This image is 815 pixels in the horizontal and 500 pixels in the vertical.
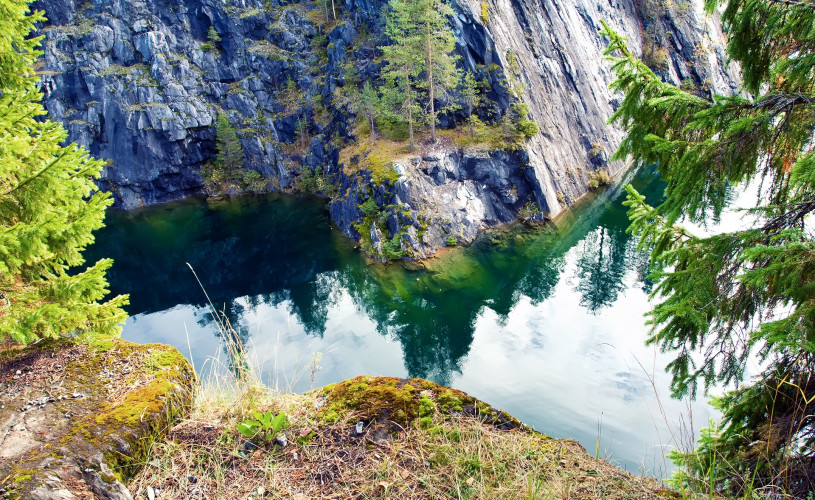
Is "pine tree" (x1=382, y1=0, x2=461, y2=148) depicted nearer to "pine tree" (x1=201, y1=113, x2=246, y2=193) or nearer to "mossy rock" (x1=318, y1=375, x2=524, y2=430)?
"pine tree" (x1=201, y1=113, x2=246, y2=193)

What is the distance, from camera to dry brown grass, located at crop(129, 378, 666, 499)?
8.80 ft

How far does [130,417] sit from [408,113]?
2323 centimetres

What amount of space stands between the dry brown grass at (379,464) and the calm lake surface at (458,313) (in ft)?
14.0

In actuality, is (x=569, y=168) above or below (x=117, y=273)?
above

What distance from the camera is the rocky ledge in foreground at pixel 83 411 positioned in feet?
8.47

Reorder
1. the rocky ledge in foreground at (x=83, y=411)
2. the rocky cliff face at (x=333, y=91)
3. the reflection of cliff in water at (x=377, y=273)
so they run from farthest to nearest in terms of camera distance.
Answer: the rocky cliff face at (x=333, y=91)
the reflection of cliff in water at (x=377, y=273)
the rocky ledge in foreground at (x=83, y=411)

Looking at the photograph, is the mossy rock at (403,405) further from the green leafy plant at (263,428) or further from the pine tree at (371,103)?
the pine tree at (371,103)

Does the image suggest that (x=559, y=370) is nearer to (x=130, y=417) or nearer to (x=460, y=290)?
(x=460, y=290)

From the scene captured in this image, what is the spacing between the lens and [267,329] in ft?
50.5

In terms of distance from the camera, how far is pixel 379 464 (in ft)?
9.53

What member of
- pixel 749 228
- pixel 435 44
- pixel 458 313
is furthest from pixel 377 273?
pixel 749 228

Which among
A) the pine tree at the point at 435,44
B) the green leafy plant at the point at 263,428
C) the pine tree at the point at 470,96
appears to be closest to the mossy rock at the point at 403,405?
the green leafy plant at the point at 263,428

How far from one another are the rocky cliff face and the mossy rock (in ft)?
55.0

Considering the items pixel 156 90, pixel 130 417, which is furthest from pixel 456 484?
pixel 156 90
